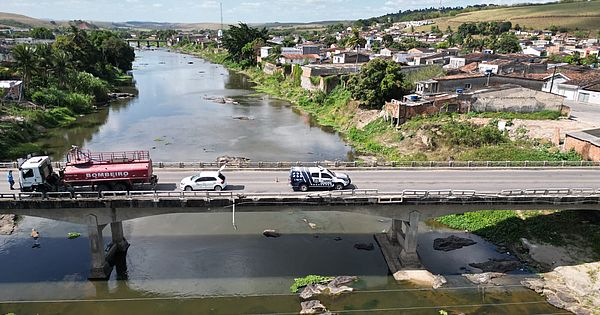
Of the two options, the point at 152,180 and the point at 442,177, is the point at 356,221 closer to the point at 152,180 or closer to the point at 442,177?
the point at 442,177

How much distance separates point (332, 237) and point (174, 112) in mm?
64010

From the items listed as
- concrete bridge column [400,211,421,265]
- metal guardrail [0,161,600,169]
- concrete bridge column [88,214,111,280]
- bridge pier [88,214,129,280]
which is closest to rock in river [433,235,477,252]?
concrete bridge column [400,211,421,265]

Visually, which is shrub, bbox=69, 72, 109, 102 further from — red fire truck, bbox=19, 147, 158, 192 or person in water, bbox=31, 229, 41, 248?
red fire truck, bbox=19, 147, 158, 192

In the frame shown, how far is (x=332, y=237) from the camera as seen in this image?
129 feet

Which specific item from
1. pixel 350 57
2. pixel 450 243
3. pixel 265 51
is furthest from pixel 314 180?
pixel 265 51

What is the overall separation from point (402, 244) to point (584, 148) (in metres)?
26.2

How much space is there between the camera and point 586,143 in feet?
154

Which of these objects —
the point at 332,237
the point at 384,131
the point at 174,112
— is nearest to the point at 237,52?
the point at 174,112

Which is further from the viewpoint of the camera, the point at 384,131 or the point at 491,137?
the point at 384,131

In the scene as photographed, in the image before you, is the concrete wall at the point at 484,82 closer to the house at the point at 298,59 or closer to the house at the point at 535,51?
the house at the point at 298,59

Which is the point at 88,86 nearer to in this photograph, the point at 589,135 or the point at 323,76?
the point at 323,76

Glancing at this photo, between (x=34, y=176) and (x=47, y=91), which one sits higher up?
(x=34, y=176)

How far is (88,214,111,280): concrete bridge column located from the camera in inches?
1238

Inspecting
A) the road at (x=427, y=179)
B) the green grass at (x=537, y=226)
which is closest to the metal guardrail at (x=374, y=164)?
the road at (x=427, y=179)
